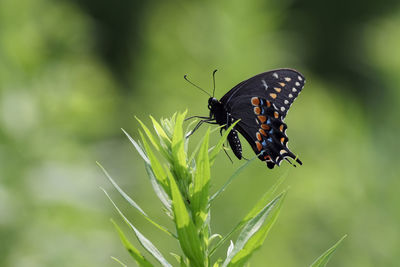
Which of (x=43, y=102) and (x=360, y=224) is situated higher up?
(x=43, y=102)

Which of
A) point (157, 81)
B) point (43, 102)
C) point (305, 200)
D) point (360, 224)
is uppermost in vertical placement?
point (43, 102)

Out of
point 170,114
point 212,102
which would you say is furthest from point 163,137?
point 170,114

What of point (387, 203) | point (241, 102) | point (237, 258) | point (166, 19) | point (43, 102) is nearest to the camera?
point (237, 258)

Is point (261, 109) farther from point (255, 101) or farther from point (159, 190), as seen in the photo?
point (159, 190)

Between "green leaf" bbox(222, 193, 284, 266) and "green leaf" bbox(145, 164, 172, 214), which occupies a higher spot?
"green leaf" bbox(145, 164, 172, 214)

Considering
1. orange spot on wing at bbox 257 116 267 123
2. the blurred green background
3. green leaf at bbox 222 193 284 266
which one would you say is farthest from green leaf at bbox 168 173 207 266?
the blurred green background

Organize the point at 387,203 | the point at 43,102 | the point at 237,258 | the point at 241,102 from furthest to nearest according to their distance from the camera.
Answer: the point at 387,203 < the point at 43,102 < the point at 241,102 < the point at 237,258

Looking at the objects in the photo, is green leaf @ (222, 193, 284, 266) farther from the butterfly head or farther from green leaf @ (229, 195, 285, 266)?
the butterfly head

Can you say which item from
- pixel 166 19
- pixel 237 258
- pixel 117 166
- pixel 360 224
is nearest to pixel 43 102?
pixel 117 166

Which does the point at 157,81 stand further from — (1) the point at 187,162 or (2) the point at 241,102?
(1) the point at 187,162
